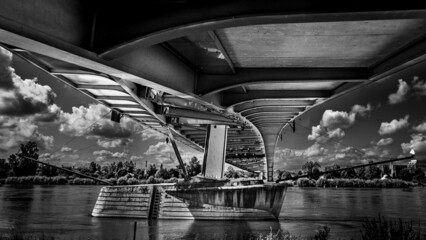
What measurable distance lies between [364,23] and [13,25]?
33.3 ft

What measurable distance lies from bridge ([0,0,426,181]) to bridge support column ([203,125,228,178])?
9.79 meters

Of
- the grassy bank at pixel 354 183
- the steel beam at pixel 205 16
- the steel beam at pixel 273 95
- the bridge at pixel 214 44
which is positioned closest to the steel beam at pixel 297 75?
the bridge at pixel 214 44

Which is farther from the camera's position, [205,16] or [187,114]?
[187,114]

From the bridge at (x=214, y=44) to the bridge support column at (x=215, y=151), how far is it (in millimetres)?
9794

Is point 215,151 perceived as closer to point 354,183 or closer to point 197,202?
point 197,202

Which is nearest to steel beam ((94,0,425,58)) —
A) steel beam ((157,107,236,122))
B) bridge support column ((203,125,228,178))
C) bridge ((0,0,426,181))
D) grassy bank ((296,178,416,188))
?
bridge ((0,0,426,181))

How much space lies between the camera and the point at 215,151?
3328cm

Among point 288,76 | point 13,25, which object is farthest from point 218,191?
point 13,25

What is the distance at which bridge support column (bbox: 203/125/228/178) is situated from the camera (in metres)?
33.1

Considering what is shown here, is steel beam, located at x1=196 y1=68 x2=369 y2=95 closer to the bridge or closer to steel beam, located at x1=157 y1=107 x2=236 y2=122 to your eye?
the bridge

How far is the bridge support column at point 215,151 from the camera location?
33.1 m

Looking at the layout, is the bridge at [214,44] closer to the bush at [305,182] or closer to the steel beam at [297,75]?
the steel beam at [297,75]

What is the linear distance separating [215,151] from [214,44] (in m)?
20.5

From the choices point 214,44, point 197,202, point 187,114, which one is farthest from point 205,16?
point 197,202
